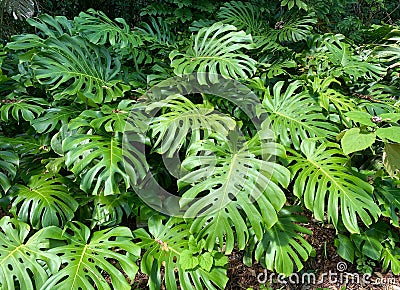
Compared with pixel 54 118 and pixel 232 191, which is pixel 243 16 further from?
pixel 232 191

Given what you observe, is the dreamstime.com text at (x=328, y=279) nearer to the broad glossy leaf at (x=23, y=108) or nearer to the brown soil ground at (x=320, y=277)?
the brown soil ground at (x=320, y=277)

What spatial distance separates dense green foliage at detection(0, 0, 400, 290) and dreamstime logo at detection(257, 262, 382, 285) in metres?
0.10

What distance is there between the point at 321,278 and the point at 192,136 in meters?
1.05

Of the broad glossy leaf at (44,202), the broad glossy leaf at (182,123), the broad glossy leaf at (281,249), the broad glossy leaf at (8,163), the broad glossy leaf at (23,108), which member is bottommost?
the broad glossy leaf at (281,249)

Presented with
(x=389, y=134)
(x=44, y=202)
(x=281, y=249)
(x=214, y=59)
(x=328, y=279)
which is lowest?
(x=328, y=279)

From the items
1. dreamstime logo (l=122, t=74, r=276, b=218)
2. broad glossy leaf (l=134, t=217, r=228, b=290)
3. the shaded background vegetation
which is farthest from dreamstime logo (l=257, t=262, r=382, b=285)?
the shaded background vegetation

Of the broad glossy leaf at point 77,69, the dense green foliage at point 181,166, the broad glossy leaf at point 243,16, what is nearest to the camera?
the dense green foliage at point 181,166

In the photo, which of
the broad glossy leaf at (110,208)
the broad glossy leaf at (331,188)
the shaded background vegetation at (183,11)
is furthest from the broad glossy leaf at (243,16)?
the broad glossy leaf at (110,208)

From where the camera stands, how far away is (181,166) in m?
1.75

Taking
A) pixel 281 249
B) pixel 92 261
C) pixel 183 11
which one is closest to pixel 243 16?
pixel 183 11

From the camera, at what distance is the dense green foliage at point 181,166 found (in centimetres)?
162

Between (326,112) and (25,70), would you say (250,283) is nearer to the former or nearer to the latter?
(326,112)

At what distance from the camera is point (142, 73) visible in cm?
Result: 258

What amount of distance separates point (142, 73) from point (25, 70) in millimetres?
716
